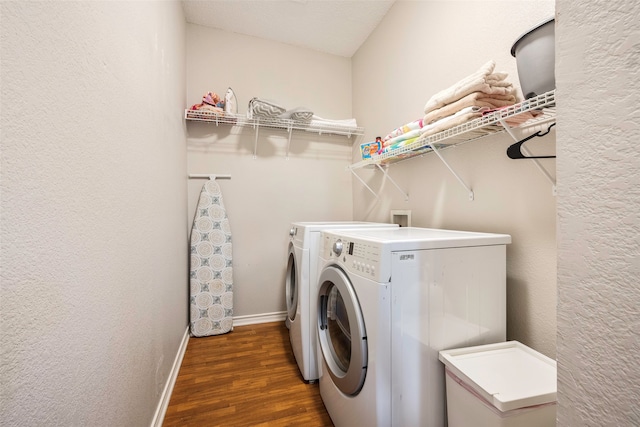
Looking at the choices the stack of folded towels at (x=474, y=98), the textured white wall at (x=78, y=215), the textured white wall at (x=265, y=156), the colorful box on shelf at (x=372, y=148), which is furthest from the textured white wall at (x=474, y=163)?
the textured white wall at (x=78, y=215)

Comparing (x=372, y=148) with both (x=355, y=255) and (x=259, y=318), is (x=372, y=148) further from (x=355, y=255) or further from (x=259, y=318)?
(x=259, y=318)

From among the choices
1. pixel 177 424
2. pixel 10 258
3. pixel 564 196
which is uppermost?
pixel 564 196

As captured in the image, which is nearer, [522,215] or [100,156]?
[100,156]

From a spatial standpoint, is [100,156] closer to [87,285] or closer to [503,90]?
[87,285]

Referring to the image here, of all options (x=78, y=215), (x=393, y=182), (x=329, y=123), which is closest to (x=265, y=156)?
(x=329, y=123)

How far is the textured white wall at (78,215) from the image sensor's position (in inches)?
18.7

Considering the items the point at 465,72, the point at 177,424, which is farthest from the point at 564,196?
the point at 177,424

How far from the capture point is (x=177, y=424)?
133 centimetres

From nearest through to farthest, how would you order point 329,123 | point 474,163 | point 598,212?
point 598,212
point 474,163
point 329,123

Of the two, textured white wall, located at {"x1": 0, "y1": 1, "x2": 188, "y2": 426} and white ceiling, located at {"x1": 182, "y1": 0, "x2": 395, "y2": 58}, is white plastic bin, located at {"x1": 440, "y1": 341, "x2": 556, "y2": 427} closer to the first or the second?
textured white wall, located at {"x1": 0, "y1": 1, "x2": 188, "y2": 426}

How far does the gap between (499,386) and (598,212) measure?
28.1 inches

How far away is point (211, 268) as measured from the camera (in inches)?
92.6

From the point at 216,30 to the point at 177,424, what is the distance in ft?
9.61

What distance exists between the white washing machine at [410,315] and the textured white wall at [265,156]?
1556 millimetres
